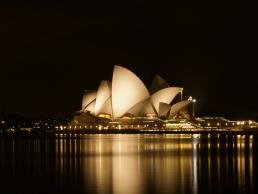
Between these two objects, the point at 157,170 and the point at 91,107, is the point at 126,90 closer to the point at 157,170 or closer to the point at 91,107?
the point at 91,107

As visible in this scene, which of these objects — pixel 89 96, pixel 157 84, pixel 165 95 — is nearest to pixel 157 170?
pixel 157 84

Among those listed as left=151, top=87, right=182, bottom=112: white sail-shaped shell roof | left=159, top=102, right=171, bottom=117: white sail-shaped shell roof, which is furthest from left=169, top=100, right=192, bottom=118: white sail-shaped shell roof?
left=151, top=87, right=182, bottom=112: white sail-shaped shell roof

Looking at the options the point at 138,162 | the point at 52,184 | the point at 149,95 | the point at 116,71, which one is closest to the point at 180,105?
the point at 149,95

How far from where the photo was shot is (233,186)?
2727 cm

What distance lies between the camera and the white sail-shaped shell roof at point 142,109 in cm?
10391

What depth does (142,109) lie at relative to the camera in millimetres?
107312

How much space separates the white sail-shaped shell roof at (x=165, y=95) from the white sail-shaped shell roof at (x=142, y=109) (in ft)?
A: 3.11

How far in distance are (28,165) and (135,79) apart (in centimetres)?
5973

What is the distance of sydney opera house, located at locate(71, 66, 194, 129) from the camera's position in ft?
320

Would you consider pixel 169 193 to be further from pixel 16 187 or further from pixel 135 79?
pixel 135 79

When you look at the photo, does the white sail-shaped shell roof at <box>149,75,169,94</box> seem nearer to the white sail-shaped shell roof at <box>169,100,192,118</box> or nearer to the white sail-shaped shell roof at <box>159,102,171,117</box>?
the white sail-shaped shell roof at <box>159,102,171,117</box>

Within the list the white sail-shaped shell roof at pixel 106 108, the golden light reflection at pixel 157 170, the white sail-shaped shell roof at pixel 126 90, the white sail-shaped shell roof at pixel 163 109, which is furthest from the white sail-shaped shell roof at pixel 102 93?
the golden light reflection at pixel 157 170

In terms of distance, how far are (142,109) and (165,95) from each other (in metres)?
4.30

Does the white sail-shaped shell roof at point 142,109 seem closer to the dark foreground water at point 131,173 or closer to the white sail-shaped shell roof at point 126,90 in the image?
the white sail-shaped shell roof at point 126,90
